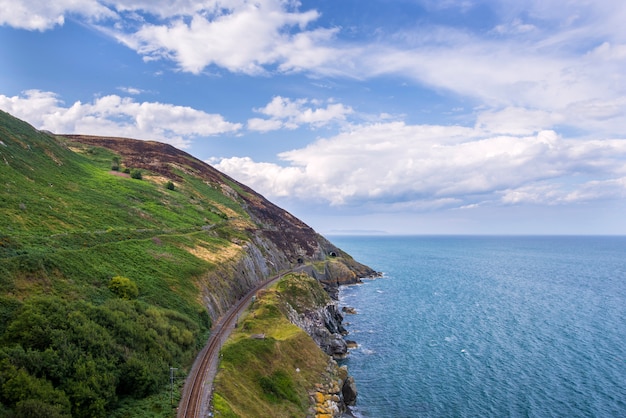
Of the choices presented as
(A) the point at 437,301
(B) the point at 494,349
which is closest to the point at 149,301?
(B) the point at 494,349

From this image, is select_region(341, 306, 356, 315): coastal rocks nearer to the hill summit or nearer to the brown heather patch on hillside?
the hill summit

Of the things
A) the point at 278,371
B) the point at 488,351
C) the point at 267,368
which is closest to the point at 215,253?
the point at 267,368

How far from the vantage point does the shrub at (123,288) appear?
47.1 metres

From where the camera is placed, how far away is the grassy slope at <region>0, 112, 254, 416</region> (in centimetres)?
3059

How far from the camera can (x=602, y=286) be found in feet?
443

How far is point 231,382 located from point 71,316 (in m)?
17.5

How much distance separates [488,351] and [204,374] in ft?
181

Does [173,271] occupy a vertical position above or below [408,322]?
above

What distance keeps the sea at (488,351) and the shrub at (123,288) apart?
111 ft

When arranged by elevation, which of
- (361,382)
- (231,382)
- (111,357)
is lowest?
(361,382)

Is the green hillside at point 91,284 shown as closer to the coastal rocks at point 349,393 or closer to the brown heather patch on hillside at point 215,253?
the brown heather patch on hillside at point 215,253

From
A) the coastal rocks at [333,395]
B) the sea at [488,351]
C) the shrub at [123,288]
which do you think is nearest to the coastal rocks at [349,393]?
the coastal rocks at [333,395]

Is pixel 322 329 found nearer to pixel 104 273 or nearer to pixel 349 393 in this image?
pixel 349 393

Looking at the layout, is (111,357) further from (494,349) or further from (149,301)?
(494,349)
